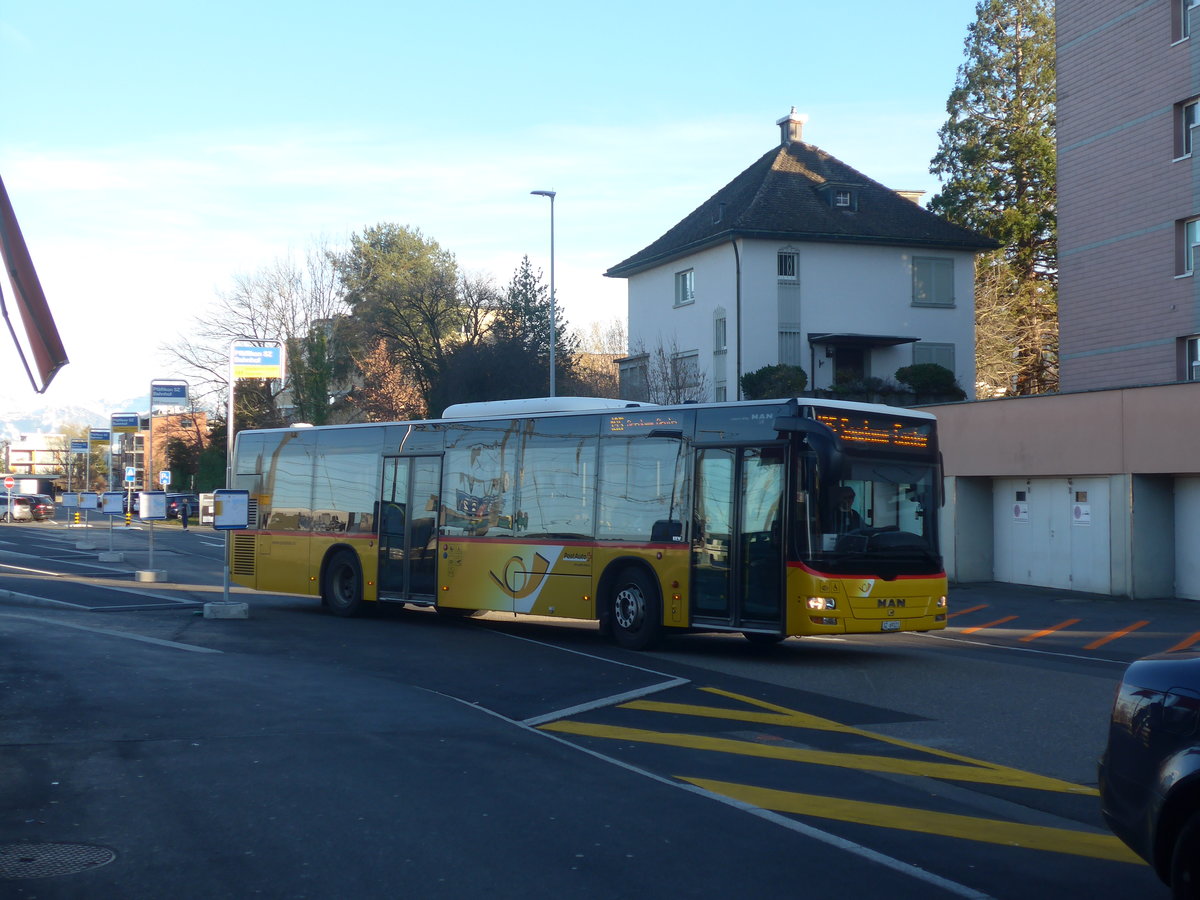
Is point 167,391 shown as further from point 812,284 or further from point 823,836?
point 823,836

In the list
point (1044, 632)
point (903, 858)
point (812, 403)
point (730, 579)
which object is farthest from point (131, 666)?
point (1044, 632)

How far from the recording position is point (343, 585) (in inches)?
802

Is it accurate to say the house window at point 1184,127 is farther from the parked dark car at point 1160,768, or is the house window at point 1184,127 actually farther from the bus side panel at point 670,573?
the parked dark car at point 1160,768

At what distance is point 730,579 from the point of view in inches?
584

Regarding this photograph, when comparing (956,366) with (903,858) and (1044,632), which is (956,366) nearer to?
(1044,632)

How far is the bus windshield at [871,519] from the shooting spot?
1423 cm

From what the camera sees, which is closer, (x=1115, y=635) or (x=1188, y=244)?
(x=1115, y=635)

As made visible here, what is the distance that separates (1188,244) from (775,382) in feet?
39.4

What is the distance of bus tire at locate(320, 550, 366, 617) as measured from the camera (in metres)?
19.9

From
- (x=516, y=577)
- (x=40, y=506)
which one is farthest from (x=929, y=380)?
(x=40, y=506)

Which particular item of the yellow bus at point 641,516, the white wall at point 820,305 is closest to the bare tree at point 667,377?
the white wall at point 820,305

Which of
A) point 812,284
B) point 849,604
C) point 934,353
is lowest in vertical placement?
point 849,604

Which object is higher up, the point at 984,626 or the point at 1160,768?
the point at 1160,768

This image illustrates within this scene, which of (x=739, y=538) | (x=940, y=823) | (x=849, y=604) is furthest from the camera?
(x=739, y=538)
